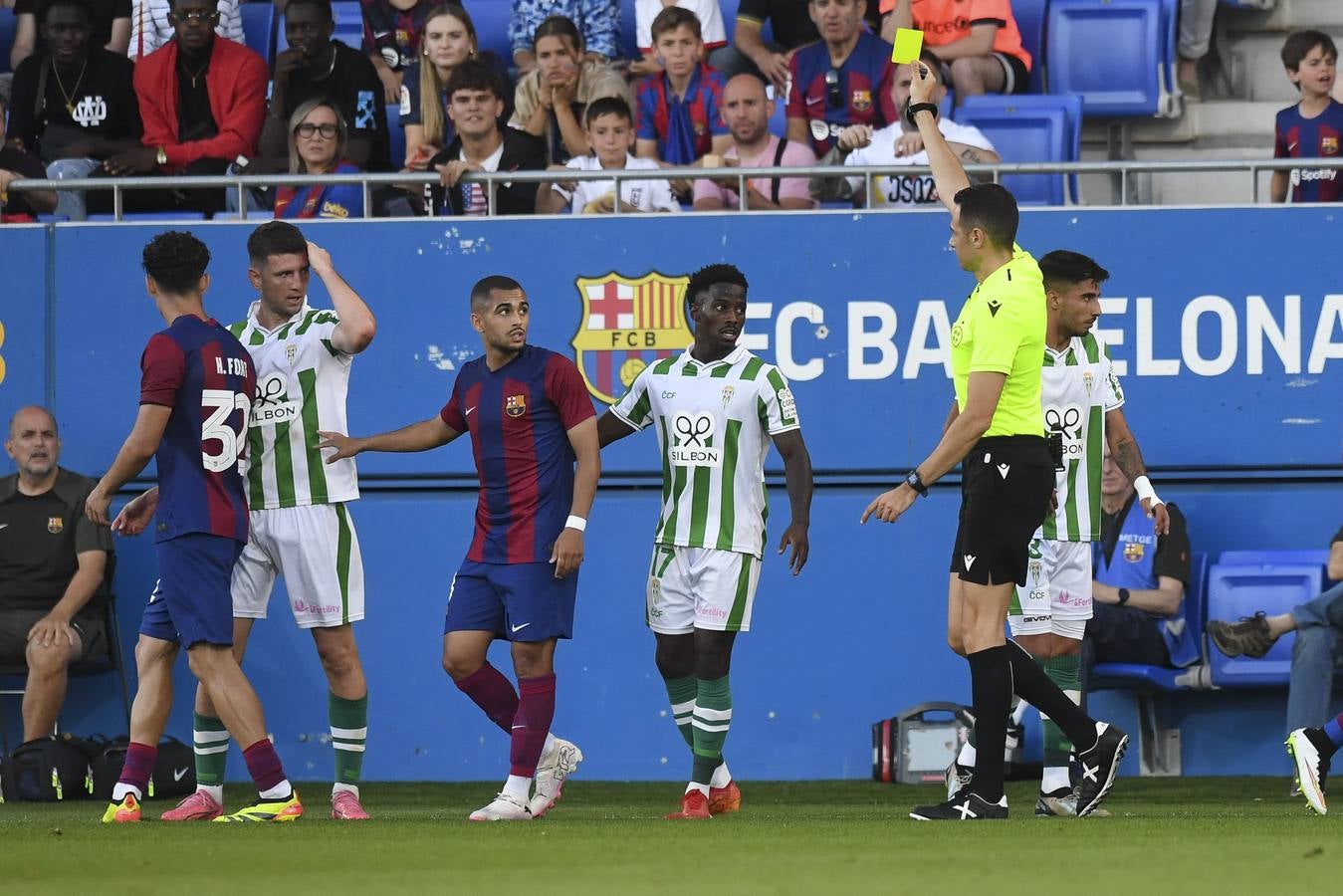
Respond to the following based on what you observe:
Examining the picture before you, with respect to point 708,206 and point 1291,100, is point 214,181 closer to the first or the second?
point 708,206

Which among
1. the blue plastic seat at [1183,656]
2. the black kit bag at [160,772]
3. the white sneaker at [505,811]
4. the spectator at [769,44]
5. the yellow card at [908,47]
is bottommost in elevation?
the black kit bag at [160,772]

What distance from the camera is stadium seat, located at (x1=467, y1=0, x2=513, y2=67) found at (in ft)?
42.0

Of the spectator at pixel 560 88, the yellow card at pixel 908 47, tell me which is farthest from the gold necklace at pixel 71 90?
the yellow card at pixel 908 47

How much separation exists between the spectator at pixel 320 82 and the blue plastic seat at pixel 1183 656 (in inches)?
196

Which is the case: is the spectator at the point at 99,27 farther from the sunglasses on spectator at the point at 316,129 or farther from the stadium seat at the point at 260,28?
the sunglasses on spectator at the point at 316,129

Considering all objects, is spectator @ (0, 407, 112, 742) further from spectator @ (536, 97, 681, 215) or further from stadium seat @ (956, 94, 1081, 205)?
stadium seat @ (956, 94, 1081, 205)

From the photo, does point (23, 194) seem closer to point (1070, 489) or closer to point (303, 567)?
point (303, 567)

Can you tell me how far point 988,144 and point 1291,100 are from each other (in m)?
2.88

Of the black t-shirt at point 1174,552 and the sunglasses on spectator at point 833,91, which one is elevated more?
the sunglasses on spectator at point 833,91

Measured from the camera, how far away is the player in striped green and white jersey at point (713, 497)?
741cm

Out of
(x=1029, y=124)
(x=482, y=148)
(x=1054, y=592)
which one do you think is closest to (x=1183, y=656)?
(x=1054, y=592)

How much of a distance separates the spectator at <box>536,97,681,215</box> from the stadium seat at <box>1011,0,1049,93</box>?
297 centimetres

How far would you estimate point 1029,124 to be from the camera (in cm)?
1106

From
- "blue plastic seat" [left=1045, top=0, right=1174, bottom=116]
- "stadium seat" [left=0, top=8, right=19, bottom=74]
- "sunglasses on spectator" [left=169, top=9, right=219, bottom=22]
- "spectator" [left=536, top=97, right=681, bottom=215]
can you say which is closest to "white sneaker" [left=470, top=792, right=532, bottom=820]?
"spectator" [left=536, top=97, right=681, bottom=215]
